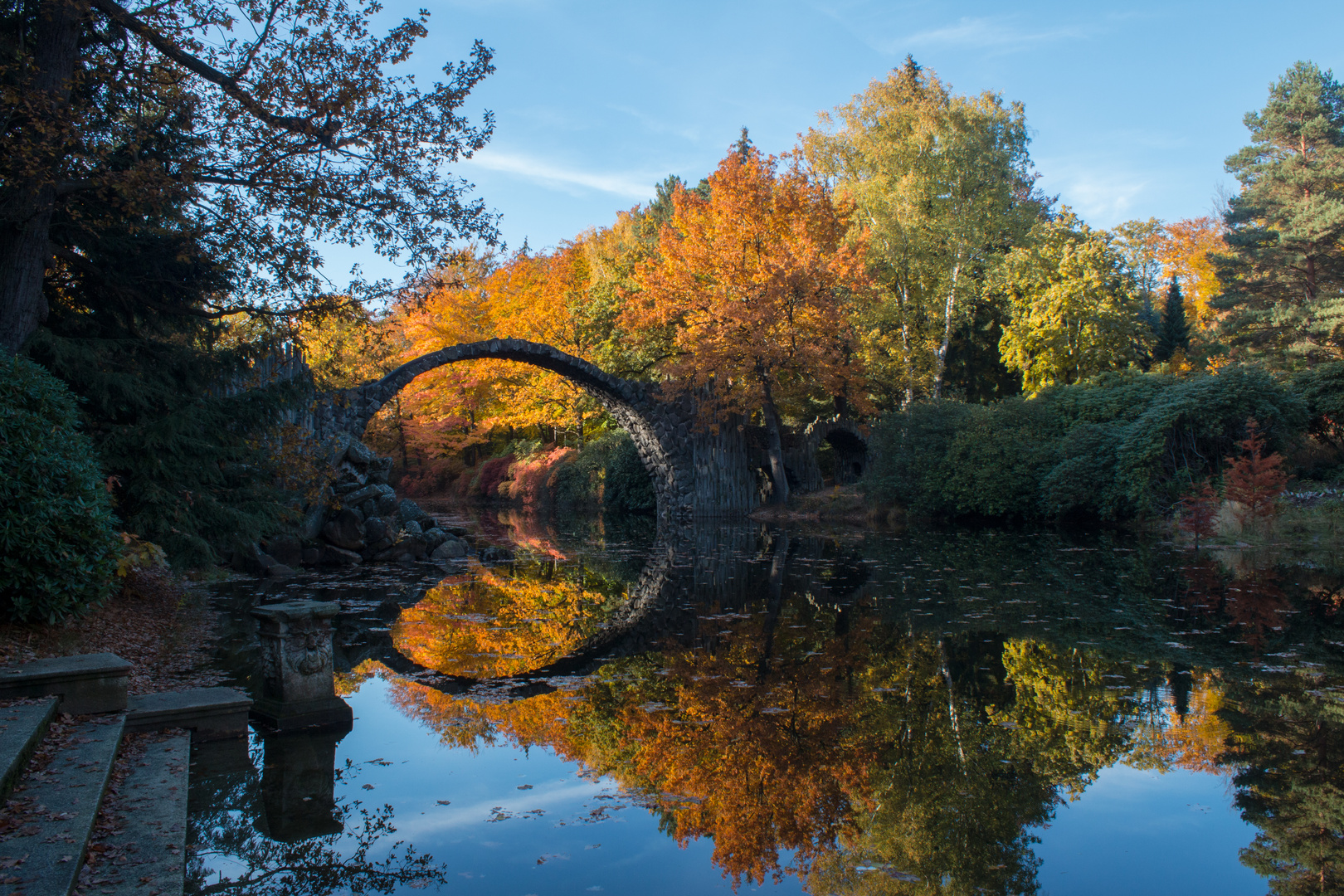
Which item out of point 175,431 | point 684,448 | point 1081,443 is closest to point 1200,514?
point 1081,443

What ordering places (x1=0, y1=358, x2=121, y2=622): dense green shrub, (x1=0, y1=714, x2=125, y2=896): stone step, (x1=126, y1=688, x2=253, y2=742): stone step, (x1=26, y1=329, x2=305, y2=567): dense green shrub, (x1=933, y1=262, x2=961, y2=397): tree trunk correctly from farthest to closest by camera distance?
(x1=933, y1=262, x2=961, y2=397): tree trunk, (x1=26, y1=329, x2=305, y2=567): dense green shrub, (x1=0, y1=358, x2=121, y2=622): dense green shrub, (x1=126, y1=688, x2=253, y2=742): stone step, (x1=0, y1=714, x2=125, y2=896): stone step

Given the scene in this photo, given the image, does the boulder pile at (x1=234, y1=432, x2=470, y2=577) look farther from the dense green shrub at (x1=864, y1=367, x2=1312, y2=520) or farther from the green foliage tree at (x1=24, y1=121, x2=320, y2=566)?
the dense green shrub at (x1=864, y1=367, x2=1312, y2=520)

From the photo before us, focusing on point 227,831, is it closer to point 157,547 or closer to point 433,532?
point 157,547

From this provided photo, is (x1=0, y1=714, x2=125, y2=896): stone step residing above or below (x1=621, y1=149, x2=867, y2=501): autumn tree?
below

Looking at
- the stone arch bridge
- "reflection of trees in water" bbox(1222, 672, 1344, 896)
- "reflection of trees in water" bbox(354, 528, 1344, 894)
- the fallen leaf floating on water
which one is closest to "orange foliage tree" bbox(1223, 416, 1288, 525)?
"reflection of trees in water" bbox(354, 528, 1344, 894)

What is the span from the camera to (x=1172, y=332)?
29688mm

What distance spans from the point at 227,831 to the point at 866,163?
3081 cm

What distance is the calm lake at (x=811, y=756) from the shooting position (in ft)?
9.62

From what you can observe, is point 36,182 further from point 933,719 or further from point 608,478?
point 608,478

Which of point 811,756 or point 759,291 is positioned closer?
point 811,756

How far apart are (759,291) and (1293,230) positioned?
15711 millimetres

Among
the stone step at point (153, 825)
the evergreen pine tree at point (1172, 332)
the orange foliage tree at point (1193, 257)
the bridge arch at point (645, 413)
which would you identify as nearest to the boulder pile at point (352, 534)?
the bridge arch at point (645, 413)

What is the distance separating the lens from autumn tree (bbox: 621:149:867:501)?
20.6 m

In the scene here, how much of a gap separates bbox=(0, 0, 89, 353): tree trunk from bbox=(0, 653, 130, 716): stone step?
15.2ft
